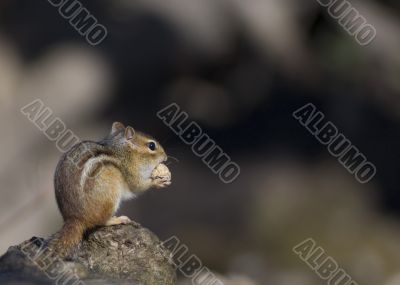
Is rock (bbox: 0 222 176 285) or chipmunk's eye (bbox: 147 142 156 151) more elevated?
chipmunk's eye (bbox: 147 142 156 151)

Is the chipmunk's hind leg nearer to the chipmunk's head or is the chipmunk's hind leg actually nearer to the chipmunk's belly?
the chipmunk's belly

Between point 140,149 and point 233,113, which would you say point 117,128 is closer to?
point 140,149

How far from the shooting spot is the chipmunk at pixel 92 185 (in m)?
4.52

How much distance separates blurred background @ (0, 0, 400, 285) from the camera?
984 centimetres

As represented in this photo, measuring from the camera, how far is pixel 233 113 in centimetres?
1047

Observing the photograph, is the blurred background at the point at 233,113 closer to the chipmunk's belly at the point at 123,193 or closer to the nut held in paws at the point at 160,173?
the nut held in paws at the point at 160,173

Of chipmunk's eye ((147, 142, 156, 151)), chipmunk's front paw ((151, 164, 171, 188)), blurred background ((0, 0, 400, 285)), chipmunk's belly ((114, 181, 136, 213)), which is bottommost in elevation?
chipmunk's belly ((114, 181, 136, 213))

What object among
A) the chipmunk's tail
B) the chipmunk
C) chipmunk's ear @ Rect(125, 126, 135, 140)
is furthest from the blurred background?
the chipmunk's tail

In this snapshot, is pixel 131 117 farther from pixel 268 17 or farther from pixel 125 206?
pixel 268 17

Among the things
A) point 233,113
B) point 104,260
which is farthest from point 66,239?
point 233,113

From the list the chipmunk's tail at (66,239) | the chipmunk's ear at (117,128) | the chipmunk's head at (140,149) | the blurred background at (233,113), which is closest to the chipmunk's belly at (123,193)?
the chipmunk's head at (140,149)

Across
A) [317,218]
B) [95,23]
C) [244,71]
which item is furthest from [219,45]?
[317,218]

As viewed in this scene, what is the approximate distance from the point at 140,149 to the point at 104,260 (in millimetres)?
656

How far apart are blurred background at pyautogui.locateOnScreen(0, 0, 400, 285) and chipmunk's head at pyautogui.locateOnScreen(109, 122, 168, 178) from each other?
471 cm
